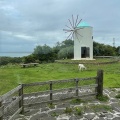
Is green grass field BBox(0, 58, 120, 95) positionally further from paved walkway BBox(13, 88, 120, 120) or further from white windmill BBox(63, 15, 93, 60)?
white windmill BBox(63, 15, 93, 60)

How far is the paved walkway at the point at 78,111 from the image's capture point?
595 centimetres

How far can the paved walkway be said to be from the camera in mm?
5951

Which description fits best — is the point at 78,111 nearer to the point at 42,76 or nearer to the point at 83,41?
the point at 42,76

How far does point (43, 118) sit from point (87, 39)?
23487 millimetres

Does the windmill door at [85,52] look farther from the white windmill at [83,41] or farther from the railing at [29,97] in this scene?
the railing at [29,97]

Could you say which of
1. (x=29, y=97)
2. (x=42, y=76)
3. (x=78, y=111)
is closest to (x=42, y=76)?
(x=42, y=76)

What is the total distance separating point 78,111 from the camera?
6.34 m

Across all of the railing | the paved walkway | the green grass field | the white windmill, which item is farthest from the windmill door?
the paved walkway

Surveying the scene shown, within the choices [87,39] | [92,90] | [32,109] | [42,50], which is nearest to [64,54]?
[42,50]

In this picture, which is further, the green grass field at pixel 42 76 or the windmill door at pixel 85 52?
the windmill door at pixel 85 52

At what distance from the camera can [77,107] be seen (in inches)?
266

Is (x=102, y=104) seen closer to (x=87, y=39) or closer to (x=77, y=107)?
(x=77, y=107)

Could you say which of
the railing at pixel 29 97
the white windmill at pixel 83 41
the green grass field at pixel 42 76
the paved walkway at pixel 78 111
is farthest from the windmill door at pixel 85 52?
the paved walkway at pixel 78 111

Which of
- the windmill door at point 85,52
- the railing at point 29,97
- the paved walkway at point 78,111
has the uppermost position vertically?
the windmill door at point 85,52
